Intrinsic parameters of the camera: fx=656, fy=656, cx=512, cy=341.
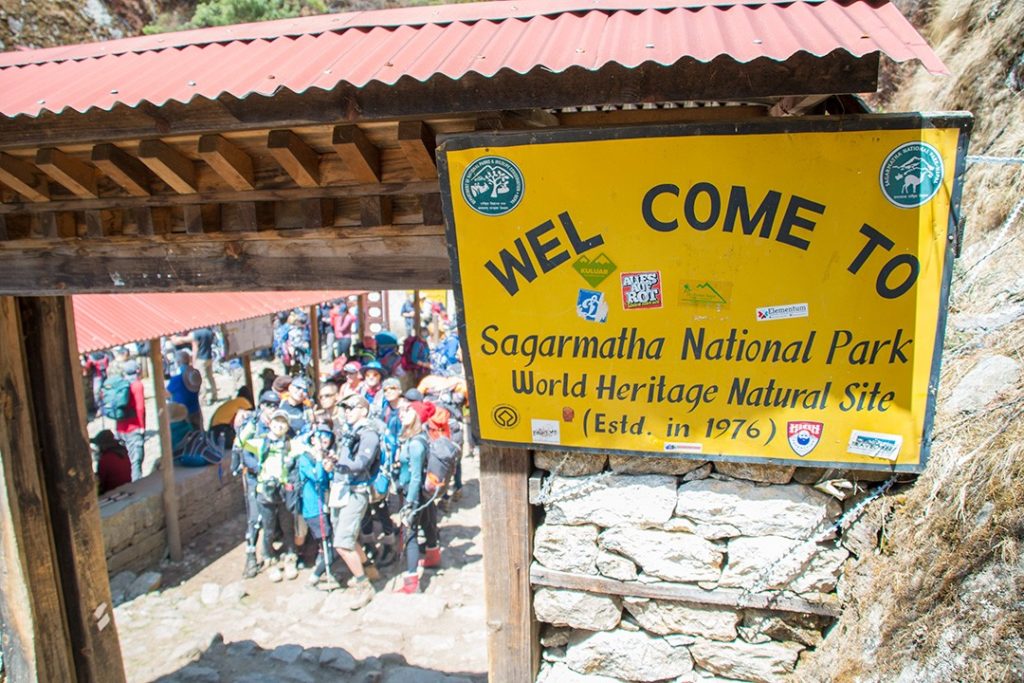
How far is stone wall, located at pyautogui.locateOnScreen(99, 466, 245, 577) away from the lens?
279 inches

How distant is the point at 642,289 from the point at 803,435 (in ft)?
2.75

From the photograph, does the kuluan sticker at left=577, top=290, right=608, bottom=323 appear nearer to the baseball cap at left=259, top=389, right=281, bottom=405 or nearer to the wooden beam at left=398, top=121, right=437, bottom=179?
the wooden beam at left=398, top=121, right=437, bottom=179

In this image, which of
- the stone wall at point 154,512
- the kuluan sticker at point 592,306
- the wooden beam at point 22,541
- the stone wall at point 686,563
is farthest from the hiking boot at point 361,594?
the kuluan sticker at point 592,306

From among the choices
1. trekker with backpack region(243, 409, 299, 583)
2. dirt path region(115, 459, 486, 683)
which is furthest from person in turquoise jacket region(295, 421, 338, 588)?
dirt path region(115, 459, 486, 683)

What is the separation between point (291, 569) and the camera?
728 centimetres

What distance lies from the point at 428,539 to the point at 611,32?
598cm

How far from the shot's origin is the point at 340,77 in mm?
2289

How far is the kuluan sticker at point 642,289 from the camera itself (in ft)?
8.41

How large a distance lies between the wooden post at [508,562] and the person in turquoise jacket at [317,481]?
4.20 metres

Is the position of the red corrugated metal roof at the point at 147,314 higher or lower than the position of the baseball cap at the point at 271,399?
higher

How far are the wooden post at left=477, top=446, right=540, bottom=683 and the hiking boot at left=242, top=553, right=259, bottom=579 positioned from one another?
5118 millimetres

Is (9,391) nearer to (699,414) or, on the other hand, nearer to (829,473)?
(699,414)

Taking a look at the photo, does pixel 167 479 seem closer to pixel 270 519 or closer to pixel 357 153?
pixel 270 519

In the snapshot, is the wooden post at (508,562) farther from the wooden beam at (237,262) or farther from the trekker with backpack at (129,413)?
the trekker with backpack at (129,413)
